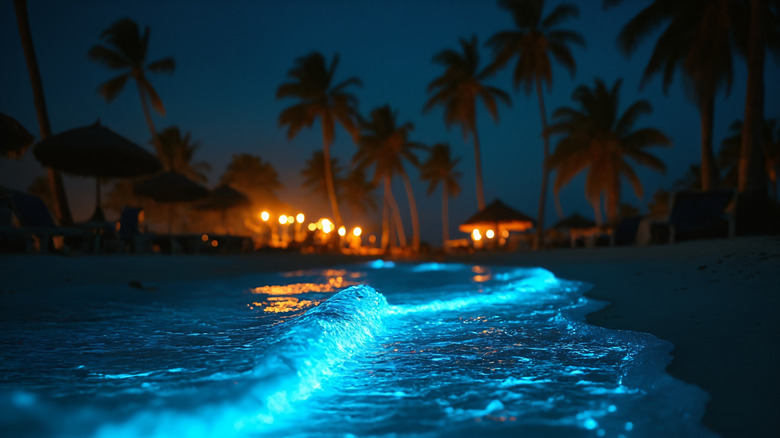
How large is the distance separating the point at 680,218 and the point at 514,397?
1014cm

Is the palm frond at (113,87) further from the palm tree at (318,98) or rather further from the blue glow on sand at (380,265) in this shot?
the blue glow on sand at (380,265)

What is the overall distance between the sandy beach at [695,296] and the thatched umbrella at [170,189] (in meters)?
4.25

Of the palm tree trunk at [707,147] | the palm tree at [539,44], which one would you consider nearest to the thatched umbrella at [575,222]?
the palm tree at [539,44]

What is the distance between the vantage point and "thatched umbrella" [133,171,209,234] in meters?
12.9

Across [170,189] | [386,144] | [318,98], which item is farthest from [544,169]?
[170,189]

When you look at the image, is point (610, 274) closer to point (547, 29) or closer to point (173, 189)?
point (173, 189)

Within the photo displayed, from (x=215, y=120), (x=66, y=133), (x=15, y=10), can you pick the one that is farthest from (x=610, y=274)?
(x=215, y=120)

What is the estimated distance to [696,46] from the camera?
1355 cm

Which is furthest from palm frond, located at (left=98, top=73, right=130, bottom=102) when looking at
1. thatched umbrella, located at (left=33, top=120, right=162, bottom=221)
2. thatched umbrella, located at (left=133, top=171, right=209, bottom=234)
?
thatched umbrella, located at (left=33, top=120, right=162, bottom=221)

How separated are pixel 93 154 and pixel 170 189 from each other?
332 centimetres

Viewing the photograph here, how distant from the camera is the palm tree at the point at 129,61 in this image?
2153 centimetres

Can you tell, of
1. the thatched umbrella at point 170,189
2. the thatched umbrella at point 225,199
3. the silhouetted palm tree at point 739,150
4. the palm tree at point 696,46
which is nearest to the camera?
the thatched umbrella at point 170,189

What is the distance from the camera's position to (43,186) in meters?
42.1

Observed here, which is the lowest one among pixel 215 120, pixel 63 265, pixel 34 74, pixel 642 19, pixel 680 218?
pixel 63 265
